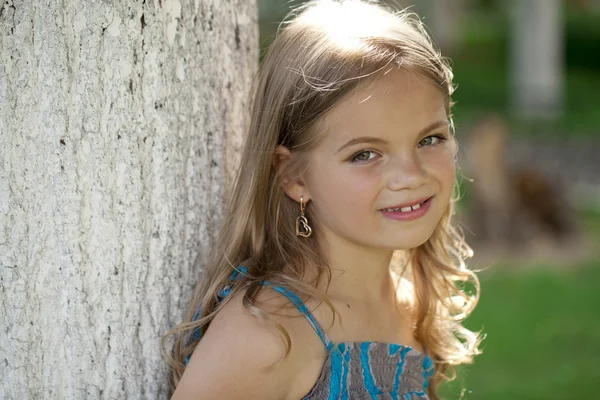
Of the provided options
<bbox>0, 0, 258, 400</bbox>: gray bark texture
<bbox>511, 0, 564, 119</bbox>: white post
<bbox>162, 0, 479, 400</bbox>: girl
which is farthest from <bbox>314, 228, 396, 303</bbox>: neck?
<bbox>511, 0, 564, 119</bbox>: white post

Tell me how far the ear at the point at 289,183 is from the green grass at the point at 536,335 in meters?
1.98

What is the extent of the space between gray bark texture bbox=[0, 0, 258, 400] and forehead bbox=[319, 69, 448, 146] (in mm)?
325

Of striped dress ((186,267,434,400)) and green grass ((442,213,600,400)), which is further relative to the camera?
green grass ((442,213,600,400))

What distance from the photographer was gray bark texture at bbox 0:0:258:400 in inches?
71.1

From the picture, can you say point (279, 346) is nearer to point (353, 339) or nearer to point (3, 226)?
point (353, 339)

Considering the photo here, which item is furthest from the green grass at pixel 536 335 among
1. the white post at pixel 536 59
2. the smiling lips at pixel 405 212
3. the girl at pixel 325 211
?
the white post at pixel 536 59

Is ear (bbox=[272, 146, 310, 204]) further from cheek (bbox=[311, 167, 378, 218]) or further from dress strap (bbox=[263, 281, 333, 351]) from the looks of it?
dress strap (bbox=[263, 281, 333, 351])

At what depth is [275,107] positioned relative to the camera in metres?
2.04

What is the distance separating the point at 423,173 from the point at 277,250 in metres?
0.40

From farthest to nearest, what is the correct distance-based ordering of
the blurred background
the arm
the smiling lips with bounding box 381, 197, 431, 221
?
the blurred background
the smiling lips with bounding box 381, 197, 431, 221
the arm

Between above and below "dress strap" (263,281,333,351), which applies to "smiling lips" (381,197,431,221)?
above

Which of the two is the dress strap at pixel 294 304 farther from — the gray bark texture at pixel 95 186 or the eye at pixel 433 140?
the eye at pixel 433 140

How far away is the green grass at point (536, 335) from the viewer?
4141 millimetres

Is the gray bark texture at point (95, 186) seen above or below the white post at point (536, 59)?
above
